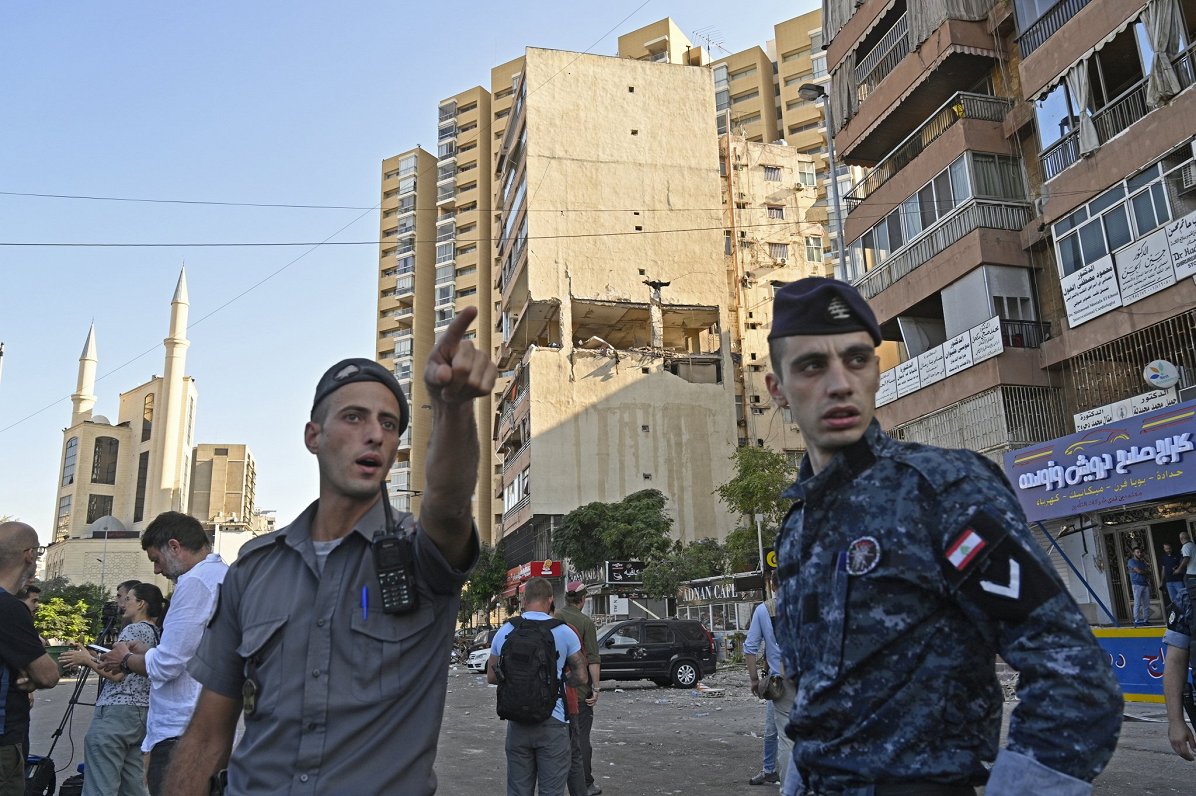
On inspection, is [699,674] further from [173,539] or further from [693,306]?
[693,306]

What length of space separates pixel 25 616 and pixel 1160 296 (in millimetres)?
17964

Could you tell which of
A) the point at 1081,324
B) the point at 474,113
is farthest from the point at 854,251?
the point at 474,113

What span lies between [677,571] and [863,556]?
33.3 metres

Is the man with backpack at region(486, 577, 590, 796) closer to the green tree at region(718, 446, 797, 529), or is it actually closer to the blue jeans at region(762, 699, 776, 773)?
the blue jeans at region(762, 699, 776, 773)

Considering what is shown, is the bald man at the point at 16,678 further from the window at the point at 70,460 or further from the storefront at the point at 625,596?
the window at the point at 70,460

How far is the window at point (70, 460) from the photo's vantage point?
103000mm

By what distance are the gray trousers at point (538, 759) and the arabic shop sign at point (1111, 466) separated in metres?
9.30

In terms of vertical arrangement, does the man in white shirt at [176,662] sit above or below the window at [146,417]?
below

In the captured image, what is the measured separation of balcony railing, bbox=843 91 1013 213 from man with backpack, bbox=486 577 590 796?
19.6m

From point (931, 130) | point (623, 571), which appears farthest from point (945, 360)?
point (623, 571)

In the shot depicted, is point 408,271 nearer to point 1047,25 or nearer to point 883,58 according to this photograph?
point 883,58

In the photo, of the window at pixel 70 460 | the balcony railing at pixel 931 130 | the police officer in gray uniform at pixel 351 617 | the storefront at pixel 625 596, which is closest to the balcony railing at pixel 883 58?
the balcony railing at pixel 931 130

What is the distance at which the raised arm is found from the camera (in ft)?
6.89

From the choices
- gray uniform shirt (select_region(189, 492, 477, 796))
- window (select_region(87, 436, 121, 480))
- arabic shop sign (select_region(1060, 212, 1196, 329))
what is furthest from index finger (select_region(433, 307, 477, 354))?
window (select_region(87, 436, 121, 480))
